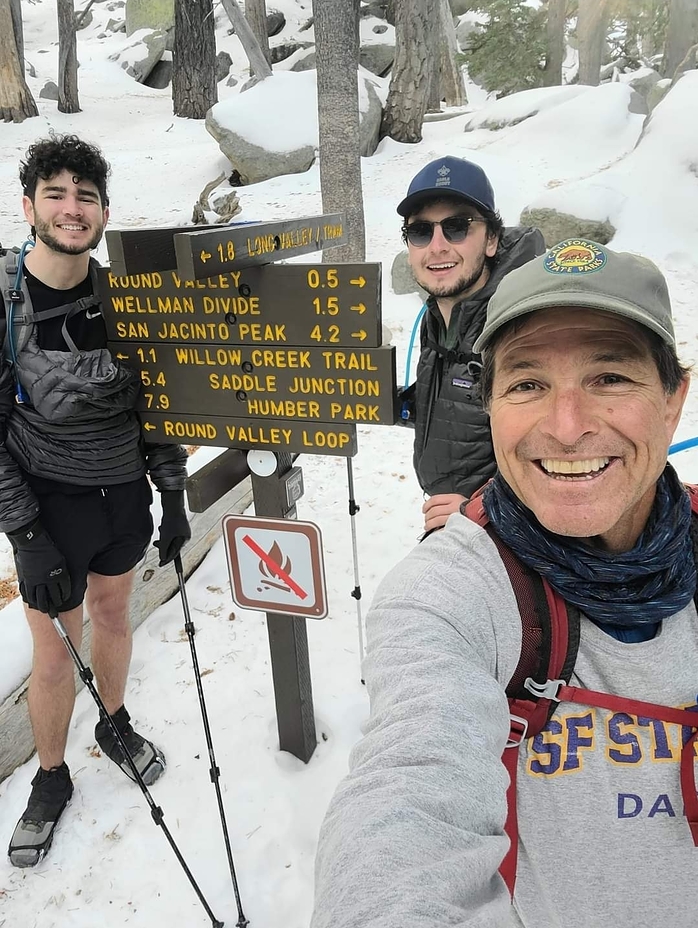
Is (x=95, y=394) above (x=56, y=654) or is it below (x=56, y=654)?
above

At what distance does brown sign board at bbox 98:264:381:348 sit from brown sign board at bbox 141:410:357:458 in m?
0.29

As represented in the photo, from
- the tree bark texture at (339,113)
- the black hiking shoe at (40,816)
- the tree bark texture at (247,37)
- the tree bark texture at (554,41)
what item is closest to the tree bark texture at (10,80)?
the tree bark texture at (247,37)

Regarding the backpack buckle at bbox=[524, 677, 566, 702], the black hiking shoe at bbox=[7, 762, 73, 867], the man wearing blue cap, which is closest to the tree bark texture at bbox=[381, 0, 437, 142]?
the man wearing blue cap

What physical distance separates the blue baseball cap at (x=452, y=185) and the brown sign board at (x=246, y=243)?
13.8 inches

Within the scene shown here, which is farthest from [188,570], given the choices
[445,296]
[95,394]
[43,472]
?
[445,296]

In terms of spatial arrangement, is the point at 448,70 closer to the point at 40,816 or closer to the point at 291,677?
the point at 291,677

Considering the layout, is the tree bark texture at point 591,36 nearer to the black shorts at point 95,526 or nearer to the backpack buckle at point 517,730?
the black shorts at point 95,526

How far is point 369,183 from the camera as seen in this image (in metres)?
11.2

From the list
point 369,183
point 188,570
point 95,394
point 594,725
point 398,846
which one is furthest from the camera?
point 369,183

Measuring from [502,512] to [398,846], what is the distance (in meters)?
0.62

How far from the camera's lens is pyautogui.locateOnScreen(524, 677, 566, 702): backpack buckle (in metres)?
1.10

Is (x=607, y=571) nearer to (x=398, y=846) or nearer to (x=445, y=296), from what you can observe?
(x=398, y=846)

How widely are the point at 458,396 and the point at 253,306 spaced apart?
2.61 ft

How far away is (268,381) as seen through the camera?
2.24 m
